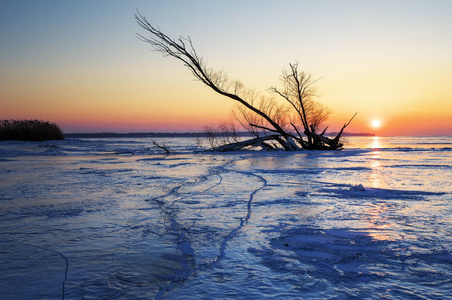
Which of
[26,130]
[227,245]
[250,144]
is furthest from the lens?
[26,130]

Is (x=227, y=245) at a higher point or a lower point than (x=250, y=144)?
lower

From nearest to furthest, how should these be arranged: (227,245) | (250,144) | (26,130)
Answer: (227,245), (250,144), (26,130)

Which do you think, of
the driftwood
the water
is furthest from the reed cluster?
the water

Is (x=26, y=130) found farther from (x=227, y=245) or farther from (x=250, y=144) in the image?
(x=227, y=245)

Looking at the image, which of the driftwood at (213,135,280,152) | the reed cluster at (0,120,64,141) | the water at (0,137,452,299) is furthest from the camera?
the reed cluster at (0,120,64,141)

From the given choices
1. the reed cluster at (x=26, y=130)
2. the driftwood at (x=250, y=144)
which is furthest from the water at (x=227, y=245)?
the reed cluster at (x=26, y=130)

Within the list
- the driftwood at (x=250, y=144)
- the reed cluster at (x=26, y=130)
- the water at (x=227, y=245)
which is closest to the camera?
the water at (x=227, y=245)

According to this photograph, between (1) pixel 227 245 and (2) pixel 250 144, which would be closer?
(1) pixel 227 245

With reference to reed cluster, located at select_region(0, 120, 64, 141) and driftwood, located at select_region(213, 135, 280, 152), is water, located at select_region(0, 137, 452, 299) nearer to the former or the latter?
driftwood, located at select_region(213, 135, 280, 152)

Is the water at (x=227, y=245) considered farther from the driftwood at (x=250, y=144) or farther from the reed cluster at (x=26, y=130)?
the reed cluster at (x=26, y=130)

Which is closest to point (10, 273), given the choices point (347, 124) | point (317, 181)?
point (317, 181)

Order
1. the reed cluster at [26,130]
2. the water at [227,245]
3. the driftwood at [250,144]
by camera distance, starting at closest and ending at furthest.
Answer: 1. the water at [227,245]
2. the driftwood at [250,144]
3. the reed cluster at [26,130]

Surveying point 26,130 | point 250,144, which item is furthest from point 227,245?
point 26,130

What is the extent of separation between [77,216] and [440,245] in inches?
140
